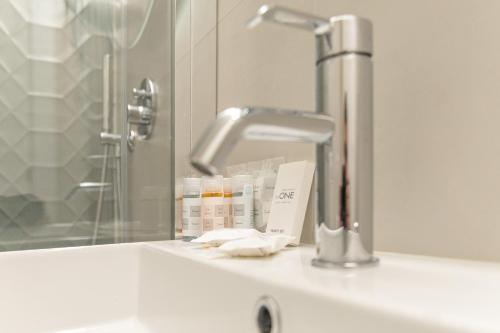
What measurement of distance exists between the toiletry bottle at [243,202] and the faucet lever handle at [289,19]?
1.25 feet

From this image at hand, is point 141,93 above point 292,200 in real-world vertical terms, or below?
above

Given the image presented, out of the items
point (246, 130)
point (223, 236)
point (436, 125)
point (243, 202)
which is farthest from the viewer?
point (243, 202)

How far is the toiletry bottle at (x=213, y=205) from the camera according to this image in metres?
0.80

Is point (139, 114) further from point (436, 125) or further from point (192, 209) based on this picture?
point (436, 125)

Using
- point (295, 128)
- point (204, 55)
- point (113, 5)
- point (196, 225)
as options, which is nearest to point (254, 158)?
point (196, 225)

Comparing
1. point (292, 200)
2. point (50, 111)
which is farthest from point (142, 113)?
point (292, 200)

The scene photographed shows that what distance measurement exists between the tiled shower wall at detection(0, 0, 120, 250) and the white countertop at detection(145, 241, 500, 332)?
0.59 meters

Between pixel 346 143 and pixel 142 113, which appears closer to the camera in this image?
pixel 346 143

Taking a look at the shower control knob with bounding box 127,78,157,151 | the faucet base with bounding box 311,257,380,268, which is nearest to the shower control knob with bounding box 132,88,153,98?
the shower control knob with bounding box 127,78,157,151

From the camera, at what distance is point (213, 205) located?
0.80 m

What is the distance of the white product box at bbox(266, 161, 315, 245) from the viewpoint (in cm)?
71

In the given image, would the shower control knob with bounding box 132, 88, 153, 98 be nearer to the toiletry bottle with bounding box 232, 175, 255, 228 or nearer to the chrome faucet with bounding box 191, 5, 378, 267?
the toiletry bottle with bounding box 232, 175, 255, 228

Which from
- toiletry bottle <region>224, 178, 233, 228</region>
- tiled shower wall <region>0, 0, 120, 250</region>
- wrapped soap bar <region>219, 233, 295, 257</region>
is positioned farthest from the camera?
tiled shower wall <region>0, 0, 120, 250</region>

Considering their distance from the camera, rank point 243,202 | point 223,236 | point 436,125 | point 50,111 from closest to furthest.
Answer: point 436,125, point 223,236, point 243,202, point 50,111
